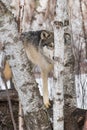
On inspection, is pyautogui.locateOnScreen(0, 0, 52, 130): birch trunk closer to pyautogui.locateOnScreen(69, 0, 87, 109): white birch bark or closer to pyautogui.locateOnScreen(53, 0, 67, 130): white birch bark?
pyautogui.locateOnScreen(53, 0, 67, 130): white birch bark

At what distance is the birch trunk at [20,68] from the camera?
86.1 inches

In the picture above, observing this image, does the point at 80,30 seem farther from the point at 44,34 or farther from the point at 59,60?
the point at 59,60

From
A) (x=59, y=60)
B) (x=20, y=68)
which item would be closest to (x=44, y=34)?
(x=20, y=68)

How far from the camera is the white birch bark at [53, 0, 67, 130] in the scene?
6.37 feet

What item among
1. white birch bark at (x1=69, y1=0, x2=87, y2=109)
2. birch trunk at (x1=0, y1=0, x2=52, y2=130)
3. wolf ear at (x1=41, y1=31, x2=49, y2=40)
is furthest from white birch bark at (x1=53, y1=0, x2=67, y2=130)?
white birch bark at (x1=69, y1=0, x2=87, y2=109)

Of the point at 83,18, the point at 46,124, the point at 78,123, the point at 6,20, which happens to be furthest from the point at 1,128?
the point at 83,18

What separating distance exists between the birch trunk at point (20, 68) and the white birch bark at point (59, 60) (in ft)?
0.62

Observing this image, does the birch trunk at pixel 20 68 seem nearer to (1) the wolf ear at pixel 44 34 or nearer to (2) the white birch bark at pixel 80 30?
(1) the wolf ear at pixel 44 34

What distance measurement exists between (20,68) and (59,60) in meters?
0.31

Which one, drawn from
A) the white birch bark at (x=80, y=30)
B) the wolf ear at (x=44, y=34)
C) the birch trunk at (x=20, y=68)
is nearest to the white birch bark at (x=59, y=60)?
the birch trunk at (x=20, y=68)

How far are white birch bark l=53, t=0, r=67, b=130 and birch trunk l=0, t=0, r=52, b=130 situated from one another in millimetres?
188

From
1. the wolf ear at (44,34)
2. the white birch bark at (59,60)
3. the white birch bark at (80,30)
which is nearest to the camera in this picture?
the white birch bark at (59,60)

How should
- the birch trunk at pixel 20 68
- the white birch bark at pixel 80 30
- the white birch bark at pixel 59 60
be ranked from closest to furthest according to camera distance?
1. the white birch bark at pixel 59 60
2. the birch trunk at pixel 20 68
3. the white birch bark at pixel 80 30

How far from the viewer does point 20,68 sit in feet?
7.18
